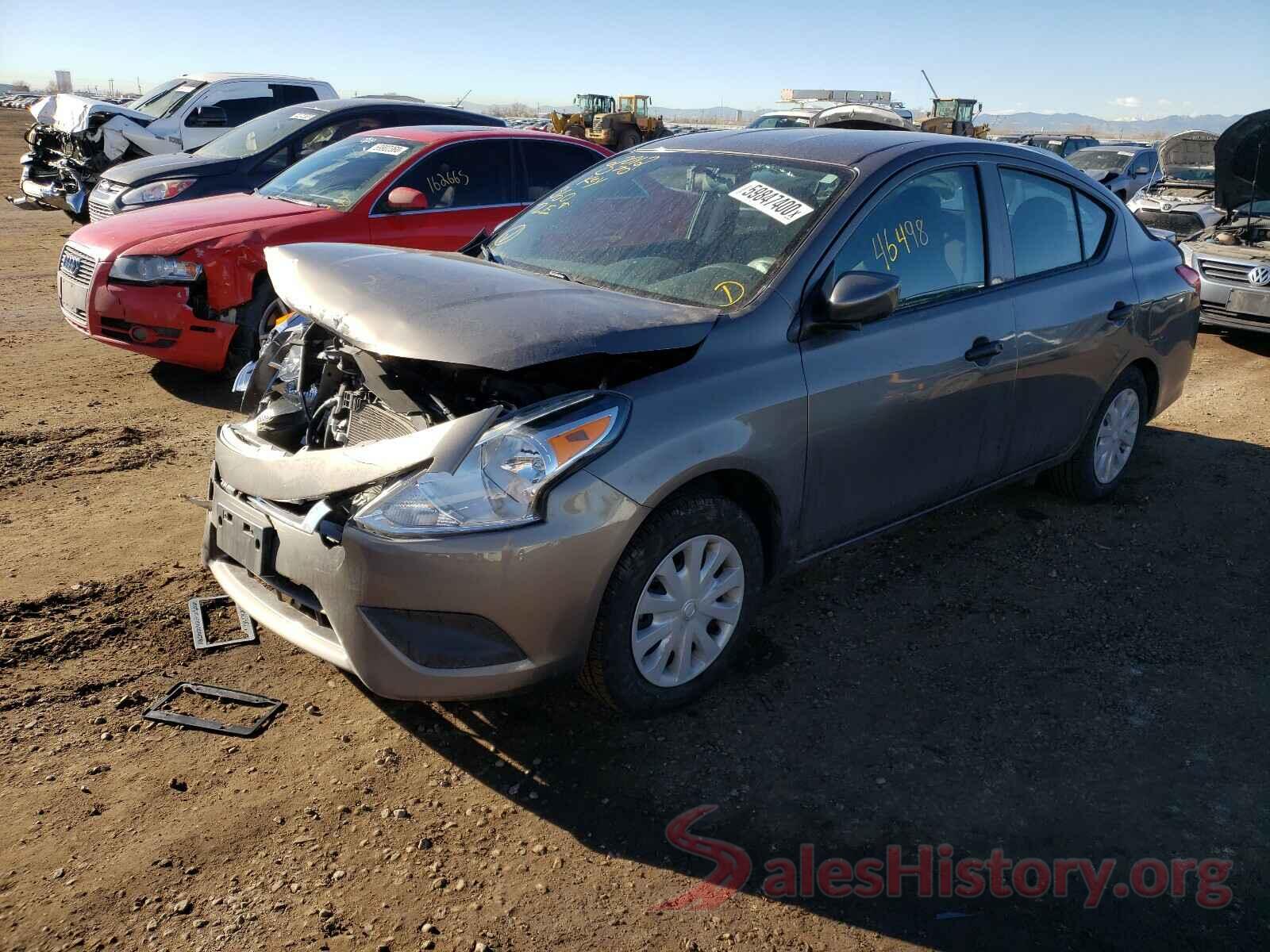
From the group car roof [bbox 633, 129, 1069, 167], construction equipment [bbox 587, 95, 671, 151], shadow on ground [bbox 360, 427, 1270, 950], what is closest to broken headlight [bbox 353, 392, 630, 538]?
shadow on ground [bbox 360, 427, 1270, 950]

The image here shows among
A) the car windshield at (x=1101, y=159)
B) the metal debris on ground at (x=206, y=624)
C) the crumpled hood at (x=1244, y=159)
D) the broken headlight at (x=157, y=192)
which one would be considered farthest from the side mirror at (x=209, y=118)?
the car windshield at (x=1101, y=159)

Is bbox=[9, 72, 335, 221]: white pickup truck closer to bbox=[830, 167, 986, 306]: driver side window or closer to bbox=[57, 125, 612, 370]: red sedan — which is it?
bbox=[57, 125, 612, 370]: red sedan

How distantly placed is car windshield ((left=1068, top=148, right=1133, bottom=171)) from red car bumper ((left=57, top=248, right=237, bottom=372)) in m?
17.0

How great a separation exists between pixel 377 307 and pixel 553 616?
3.58 ft

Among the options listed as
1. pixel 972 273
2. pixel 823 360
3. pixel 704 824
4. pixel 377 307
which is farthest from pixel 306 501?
pixel 972 273

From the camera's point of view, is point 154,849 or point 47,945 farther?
point 154,849

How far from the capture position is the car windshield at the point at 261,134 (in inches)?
356

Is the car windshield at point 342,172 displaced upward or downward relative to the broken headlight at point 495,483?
upward

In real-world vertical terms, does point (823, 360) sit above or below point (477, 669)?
above

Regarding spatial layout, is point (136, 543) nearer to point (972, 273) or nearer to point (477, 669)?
point (477, 669)

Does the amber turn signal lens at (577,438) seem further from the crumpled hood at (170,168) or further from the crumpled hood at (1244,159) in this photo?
the crumpled hood at (1244,159)

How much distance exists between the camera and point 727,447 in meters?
3.16

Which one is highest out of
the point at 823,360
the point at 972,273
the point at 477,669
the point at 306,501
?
the point at 972,273

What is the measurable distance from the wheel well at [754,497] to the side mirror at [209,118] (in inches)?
502
